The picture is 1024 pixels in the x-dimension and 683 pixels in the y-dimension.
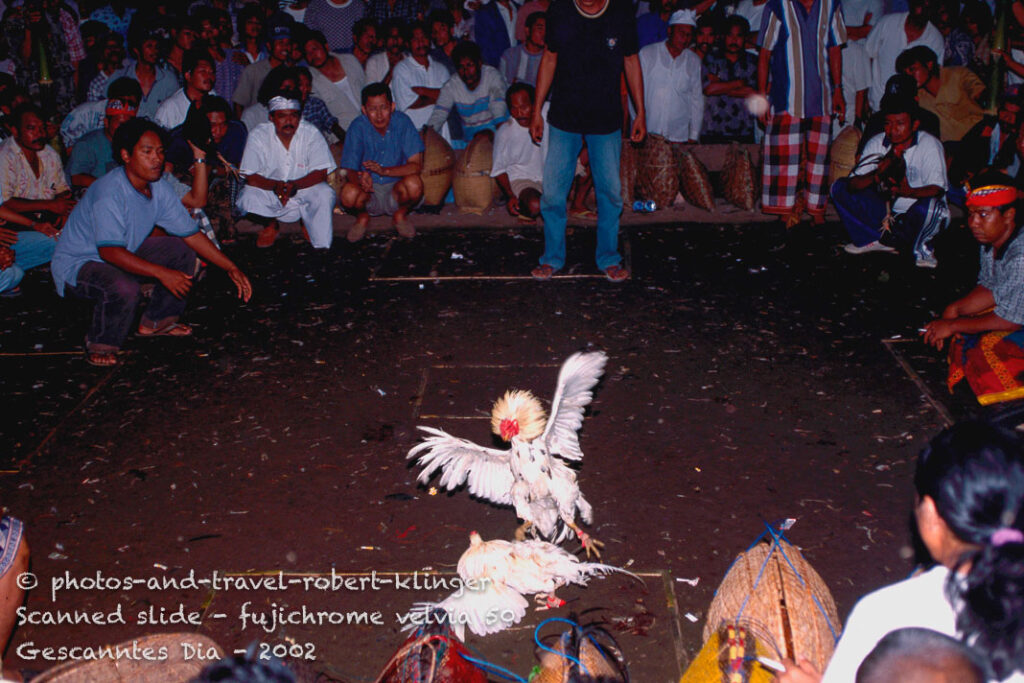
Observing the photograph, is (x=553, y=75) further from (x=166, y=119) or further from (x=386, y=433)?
(x=166, y=119)

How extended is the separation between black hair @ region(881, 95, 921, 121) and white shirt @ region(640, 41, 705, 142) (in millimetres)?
2118

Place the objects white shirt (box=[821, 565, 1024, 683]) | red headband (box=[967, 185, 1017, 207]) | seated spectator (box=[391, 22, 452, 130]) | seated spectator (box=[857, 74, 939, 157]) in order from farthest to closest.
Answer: seated spectator (box=[391, 22, 452, 130])
seated spectator (box=[857, 74, 939, 157])
red headband (box=[967, 185, 1017, 207])
white shirt (box=[821, 565, 1024, 683])

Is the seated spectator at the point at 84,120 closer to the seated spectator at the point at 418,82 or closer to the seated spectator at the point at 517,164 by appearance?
the seated spectator at the point at 418,82

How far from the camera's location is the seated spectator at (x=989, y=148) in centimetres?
736

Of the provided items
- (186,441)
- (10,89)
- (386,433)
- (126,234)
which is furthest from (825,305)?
(10,89)

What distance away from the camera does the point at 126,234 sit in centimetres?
571

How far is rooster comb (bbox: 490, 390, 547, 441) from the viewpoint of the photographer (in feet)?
10.6

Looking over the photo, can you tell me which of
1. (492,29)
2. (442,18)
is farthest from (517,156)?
(492,29)

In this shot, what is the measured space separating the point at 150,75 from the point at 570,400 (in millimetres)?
6790

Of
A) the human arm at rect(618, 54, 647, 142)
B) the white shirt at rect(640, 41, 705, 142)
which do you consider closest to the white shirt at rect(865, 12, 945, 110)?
the white shirt at rect(640, 41, 705, 142)

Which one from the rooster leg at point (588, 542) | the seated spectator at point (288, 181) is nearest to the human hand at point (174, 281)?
the seated spectator at point (288, 181)

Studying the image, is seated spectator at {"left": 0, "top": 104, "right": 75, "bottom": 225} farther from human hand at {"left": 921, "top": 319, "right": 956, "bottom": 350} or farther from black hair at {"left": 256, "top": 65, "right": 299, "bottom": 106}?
human hand at {"left": 921, "top": 319, "right": 956, "bottom": 350}

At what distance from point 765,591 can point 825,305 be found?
3.76 meters

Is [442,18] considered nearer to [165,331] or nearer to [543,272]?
[543,272]
